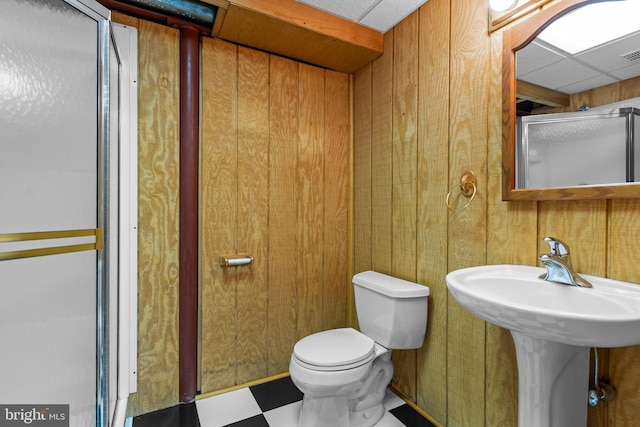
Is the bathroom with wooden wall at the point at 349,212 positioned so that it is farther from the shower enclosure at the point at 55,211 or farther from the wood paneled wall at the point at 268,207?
the shower enclosure at the point at 55,211

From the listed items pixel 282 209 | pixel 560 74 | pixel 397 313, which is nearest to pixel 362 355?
pixel 397 313

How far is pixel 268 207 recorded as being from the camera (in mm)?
1852

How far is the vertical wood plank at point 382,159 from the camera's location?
1795 mm

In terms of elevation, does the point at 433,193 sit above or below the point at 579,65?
below

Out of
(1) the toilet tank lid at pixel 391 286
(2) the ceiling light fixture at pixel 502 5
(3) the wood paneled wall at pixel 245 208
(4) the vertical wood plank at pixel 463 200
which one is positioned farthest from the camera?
(3) the wood paneled wall at pixel 245 208

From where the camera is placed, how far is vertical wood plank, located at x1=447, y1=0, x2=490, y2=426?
51.1 inches

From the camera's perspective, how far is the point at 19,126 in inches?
30.4

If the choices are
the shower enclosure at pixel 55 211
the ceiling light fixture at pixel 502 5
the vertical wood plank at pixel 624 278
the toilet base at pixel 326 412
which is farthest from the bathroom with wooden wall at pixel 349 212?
the toilet base at pixel 326 412

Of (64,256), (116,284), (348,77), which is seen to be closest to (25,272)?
(64,256)

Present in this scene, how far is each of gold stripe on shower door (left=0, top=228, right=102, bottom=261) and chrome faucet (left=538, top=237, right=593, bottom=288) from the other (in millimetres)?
1476

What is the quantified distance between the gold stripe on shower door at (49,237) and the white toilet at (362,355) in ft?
3.06

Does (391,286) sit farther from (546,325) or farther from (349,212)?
(546,325)

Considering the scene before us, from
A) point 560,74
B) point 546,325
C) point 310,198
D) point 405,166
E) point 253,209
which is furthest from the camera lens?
point 310,198

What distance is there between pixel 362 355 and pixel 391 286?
0.35 m
